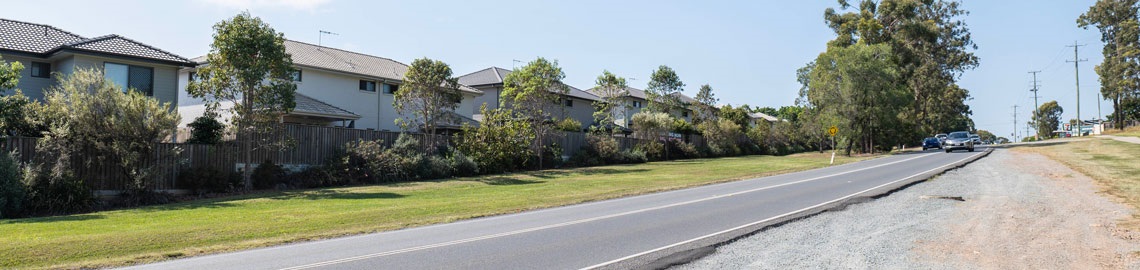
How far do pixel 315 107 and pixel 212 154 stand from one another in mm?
9160

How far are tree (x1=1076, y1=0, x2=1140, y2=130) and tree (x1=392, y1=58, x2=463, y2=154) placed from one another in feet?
235

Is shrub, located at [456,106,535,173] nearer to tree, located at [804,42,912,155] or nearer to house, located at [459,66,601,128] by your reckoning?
house, located at [459,66,601,128]

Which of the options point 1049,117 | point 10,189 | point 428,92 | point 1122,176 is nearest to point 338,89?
point 428,92

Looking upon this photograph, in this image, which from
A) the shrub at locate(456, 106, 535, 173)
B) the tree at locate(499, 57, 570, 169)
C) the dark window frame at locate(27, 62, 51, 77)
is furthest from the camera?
the tree at locate(499, 57, 570, 169)

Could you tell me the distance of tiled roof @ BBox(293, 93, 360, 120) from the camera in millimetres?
29616

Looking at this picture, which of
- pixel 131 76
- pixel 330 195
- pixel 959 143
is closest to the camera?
pixel 330 195

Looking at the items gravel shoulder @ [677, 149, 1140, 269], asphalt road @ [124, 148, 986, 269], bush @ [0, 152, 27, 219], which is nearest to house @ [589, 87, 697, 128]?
asphalt road @ [124, 148, 986, 269]

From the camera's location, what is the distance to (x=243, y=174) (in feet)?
73.0

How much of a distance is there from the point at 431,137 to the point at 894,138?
45736 millimetres

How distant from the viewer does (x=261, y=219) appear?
1408cm

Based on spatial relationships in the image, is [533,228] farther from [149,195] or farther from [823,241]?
[149,195]

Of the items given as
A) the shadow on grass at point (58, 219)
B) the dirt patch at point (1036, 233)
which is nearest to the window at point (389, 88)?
the shadow on grass at point (58, 219)

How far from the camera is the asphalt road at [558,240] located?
8766mm

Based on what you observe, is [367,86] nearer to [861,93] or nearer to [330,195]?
[330,195]
